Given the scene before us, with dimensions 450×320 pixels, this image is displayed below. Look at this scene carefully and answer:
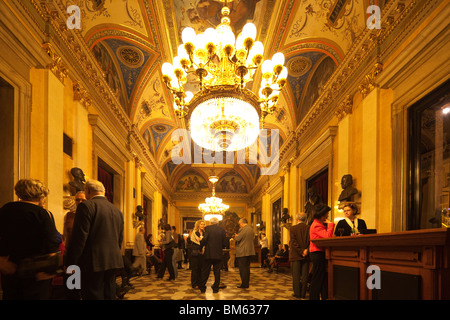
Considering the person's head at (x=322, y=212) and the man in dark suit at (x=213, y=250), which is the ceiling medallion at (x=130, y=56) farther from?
the person's head at (x=322, y=212)

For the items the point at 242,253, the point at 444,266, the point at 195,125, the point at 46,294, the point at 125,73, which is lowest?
the point at 242,253

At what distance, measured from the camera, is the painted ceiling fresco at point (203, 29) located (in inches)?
248

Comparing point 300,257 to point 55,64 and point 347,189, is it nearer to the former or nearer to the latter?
point 347,189

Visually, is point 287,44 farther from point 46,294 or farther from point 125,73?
point 46,294

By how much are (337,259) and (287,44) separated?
217 inches

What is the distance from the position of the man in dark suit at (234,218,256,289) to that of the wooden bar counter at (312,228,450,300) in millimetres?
3042

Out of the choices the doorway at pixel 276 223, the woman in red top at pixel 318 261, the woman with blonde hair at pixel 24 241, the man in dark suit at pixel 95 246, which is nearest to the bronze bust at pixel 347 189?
the woman in red top at pixel 318 261

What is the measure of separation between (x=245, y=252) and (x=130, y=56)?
19.8 ft

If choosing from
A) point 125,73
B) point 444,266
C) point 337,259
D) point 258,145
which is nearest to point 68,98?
point 125,73

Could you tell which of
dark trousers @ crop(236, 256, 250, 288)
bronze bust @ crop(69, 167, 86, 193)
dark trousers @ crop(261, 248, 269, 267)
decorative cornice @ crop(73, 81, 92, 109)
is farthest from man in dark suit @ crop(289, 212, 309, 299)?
dark trousers @ crop(261, 248, 269, 267)

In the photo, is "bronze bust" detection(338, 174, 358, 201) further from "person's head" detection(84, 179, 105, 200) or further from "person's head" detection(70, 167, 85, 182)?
"person's head" detection(70, 167, 85, 182)

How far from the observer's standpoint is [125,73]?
8883 mm

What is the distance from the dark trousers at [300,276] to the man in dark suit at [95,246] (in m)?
3.73

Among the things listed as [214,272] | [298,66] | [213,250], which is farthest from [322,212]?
[298,66]
